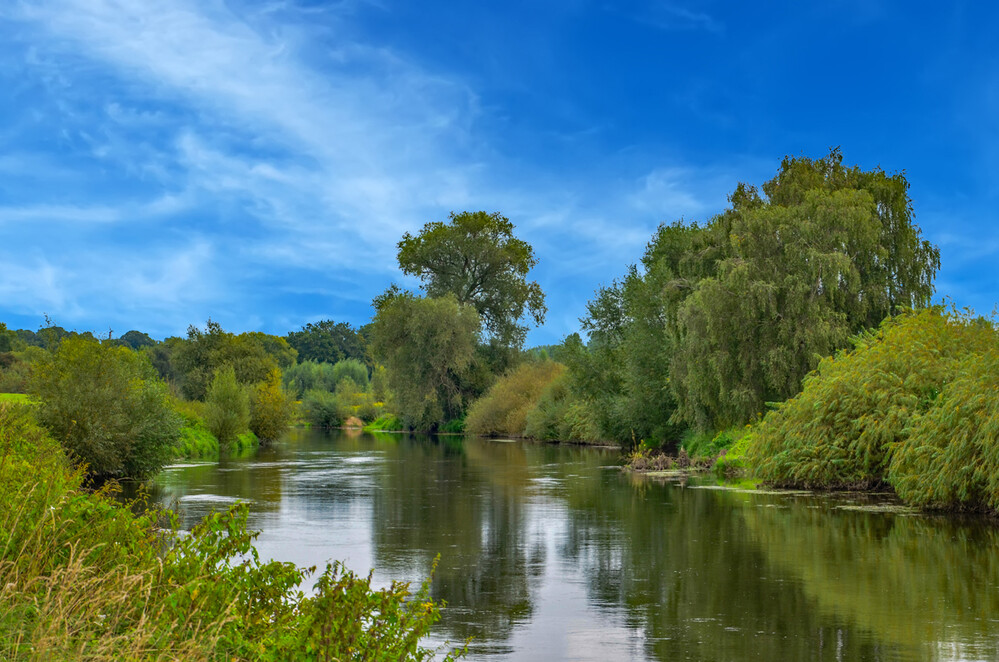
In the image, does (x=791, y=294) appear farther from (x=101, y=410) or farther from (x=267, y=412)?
(x=267, y=412)

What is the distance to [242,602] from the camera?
6160 millimetres

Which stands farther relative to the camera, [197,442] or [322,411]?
[322,411]

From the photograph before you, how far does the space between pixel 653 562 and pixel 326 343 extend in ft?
462

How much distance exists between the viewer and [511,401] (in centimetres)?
6612

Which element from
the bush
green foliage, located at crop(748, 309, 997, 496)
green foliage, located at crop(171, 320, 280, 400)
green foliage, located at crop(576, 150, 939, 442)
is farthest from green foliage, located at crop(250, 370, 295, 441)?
green foliage, located at crop(748, 309, 997, 496)

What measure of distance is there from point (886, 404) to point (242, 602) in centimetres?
1981

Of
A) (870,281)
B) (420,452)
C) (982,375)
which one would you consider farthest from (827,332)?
(420,452)

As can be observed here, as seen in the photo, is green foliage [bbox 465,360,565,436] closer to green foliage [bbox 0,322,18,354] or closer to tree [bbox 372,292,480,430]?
tree [bbox 372,292,480,430]

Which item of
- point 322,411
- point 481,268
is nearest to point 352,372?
point 322,411

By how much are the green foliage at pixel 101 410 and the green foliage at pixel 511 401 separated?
118 ft

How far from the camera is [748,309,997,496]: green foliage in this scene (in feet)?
73.8

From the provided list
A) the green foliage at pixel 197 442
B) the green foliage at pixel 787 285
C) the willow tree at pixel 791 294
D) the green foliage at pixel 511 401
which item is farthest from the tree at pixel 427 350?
the willow tree at pixel 791 294

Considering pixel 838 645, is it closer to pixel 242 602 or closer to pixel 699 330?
pixel 242 602

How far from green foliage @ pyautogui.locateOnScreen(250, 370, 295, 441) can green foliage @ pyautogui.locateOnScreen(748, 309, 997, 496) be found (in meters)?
38.8
